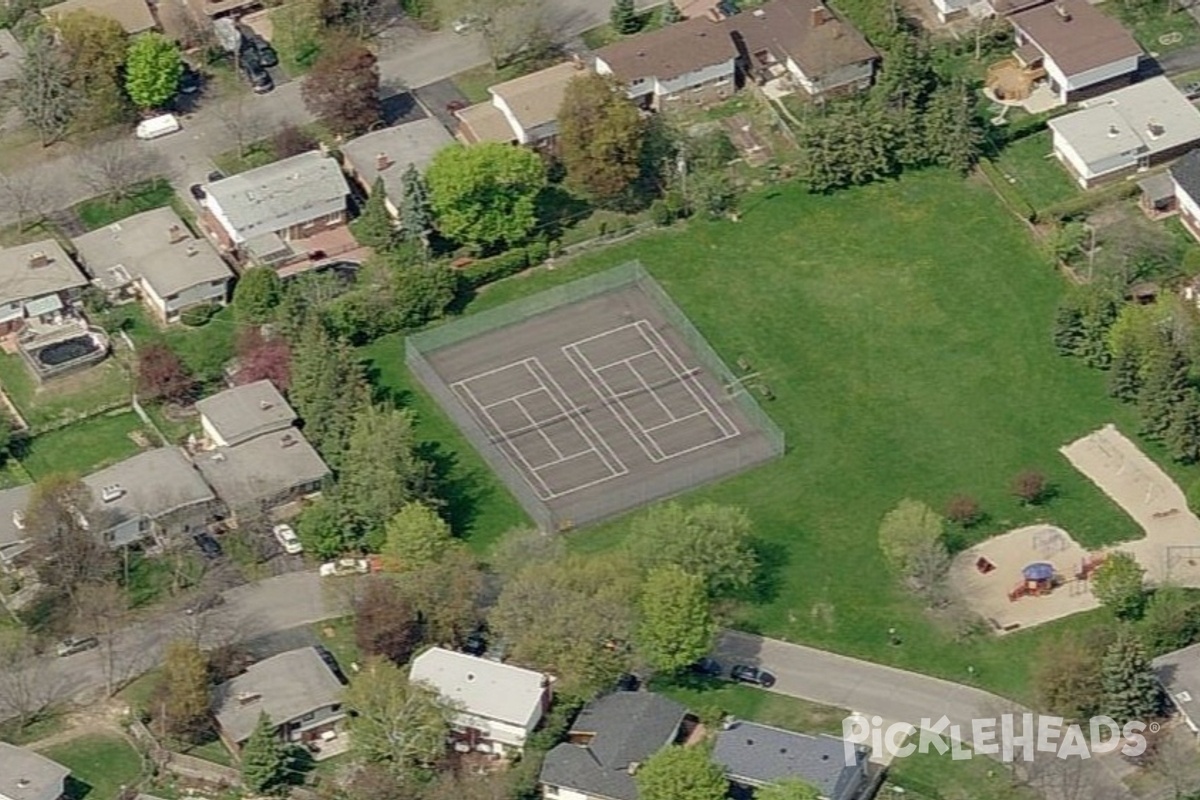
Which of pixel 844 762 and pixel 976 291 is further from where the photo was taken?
pixel 976 291

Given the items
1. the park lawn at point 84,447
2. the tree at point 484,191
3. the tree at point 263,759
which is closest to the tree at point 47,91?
the tree at point 484,191

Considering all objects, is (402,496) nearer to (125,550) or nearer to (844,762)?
(125,550)

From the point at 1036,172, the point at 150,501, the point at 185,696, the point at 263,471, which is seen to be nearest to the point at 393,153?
the point at 263,471

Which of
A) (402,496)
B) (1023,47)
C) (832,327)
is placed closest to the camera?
(402,496)

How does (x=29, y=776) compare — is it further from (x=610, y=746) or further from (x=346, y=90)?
(x=346, y=90)

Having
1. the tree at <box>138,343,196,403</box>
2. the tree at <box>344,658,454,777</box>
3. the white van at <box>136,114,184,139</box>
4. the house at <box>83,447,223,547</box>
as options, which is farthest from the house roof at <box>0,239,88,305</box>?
the tree at <box>344,658,454,777</box>

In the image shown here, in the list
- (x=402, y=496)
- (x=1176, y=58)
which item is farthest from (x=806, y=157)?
(x=402, y=496)

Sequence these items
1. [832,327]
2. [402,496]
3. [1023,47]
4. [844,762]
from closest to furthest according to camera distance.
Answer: [844,762] → [402,496] → [832,327] → [1023,47]
